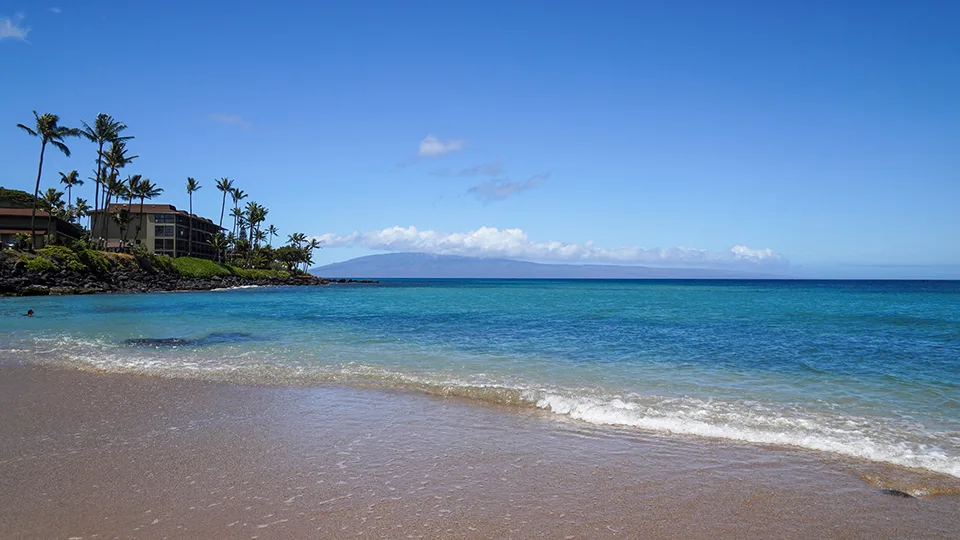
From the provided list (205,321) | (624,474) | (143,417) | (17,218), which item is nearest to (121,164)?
(17,218)

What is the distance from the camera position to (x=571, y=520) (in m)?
5.04

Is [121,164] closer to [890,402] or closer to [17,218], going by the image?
[17,218]

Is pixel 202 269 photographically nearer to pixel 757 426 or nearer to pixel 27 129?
pixel 27 129

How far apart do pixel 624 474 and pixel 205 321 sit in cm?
2589

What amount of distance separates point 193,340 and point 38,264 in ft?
150

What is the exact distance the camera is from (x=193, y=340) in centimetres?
1933

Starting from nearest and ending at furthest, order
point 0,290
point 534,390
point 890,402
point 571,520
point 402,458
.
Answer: point 571,520 → point 402,458 → point 890,402 → point 534,390 → point 0,290

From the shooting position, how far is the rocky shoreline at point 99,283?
155ft

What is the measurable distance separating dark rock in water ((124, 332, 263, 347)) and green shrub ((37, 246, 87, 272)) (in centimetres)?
4674

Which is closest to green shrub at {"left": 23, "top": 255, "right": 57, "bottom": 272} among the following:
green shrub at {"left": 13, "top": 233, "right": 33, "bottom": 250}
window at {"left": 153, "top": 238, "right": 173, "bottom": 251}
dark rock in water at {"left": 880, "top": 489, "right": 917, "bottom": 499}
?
green shrub at {"left": 13, "top": 233, "right": 33, "bottom": 250}

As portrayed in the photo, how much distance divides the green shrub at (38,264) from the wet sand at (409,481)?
54.0m

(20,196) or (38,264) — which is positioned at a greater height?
(20,196)

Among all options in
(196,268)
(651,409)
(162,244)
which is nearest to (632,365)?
(651,409)

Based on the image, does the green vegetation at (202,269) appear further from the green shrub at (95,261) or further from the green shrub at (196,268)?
the green shrub at (95,261)
